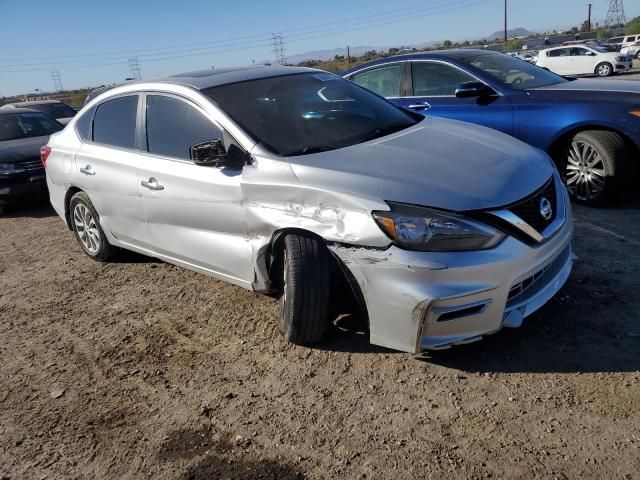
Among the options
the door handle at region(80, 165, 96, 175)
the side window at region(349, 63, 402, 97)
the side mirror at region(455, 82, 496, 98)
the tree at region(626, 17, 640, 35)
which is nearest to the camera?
the door handle at region(80, 165, 96, 175)

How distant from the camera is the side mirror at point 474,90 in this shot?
218 inches

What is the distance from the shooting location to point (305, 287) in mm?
3076

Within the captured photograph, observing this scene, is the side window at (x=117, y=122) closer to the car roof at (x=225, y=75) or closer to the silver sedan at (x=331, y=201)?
the silver sedan at (x=331, y=201)

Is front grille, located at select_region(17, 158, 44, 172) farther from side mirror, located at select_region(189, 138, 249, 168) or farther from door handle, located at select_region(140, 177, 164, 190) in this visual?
side mirror, located at select_region(189, 138, 249, 168)

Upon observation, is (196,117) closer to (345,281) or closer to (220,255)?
(220,255)

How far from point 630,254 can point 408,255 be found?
7.78ft

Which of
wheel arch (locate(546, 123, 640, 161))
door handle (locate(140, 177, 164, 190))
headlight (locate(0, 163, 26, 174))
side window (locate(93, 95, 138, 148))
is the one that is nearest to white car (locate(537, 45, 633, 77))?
wheel arch (locate(546, 123, 640, 161))

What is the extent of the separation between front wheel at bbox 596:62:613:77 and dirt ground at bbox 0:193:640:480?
26215mm

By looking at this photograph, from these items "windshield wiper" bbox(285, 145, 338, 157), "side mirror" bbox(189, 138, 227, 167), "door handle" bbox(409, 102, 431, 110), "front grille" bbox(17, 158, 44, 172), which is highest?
"side mirror" bbox(189, 138, 227, 167)

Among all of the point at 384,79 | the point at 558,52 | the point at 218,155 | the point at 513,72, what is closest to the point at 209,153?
the point at 218,155

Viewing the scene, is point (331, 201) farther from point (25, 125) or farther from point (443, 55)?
point (25, 125)

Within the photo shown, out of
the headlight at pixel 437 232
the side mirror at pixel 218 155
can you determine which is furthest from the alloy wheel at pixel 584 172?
the side mirror at pixel 218 155

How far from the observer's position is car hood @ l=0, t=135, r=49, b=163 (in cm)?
801

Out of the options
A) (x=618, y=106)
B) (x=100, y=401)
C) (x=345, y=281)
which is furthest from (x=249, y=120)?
(x=618, y=106)
